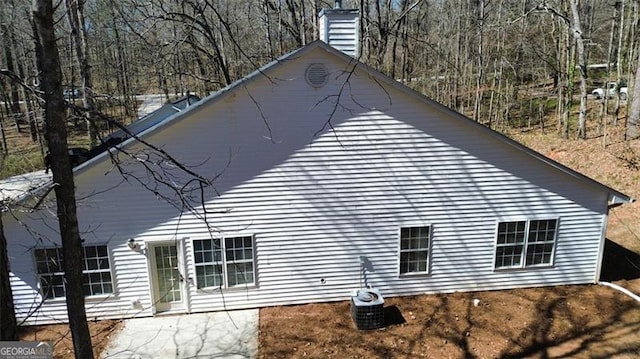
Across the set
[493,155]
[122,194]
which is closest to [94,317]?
[122,194]

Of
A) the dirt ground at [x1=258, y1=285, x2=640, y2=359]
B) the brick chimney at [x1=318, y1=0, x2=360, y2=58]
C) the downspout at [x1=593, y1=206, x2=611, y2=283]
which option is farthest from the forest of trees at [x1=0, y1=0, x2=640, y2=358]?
the dirt ground at [x1=258, y1=285, x2=640, y2=359]

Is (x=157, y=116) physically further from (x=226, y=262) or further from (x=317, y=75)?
(x=317, y=75)

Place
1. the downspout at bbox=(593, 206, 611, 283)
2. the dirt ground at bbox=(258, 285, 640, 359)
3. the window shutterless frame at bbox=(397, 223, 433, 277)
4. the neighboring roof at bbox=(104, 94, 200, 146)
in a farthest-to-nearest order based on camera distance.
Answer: the neighboring roof at bbox=(104, 94, 200, 146) → the downspout at bbox=(593, 206, 611, 283) → the window shutterless frame at bbox=(397, 223, 433, 277) → the dirt ground at bbox=(258, 285, 640, 359)

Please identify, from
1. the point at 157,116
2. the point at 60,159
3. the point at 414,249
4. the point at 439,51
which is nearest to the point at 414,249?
the point at 414,249

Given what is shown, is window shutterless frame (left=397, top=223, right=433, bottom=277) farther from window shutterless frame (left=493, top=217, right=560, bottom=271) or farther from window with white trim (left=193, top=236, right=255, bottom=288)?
window with white trim (left=193, top=236, right=255, bottom=288)

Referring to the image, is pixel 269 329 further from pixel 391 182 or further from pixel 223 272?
pixel 391 182

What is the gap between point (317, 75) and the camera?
28.0 ft

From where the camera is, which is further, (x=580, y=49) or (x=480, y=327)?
(x=580, y=49)

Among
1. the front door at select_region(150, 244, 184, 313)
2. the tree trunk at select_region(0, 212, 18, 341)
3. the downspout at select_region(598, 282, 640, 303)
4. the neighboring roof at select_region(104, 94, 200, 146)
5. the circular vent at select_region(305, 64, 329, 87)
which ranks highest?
the circular vent at select_region(305, 64, 329, 87)

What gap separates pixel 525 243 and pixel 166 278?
8084 millimetres

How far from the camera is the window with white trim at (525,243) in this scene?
9.91 meters

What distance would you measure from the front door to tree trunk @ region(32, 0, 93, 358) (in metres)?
4.18

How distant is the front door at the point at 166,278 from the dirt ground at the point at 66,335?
0.94m

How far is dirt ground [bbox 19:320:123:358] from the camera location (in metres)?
8.31
